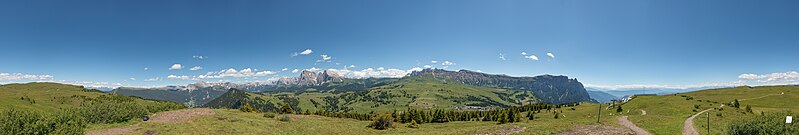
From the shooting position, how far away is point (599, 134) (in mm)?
49844

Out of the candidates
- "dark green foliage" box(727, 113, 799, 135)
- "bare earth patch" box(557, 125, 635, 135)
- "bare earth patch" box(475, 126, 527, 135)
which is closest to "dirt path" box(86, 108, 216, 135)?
"bare earth patch" box(475, 126, 527, 135)

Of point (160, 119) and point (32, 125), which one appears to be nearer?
point (32, 125)

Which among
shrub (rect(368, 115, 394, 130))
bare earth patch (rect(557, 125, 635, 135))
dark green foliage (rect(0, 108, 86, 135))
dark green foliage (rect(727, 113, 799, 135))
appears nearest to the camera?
dark green foliage (rect(0, 108, 86, 135))

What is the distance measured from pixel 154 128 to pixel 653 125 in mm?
84120

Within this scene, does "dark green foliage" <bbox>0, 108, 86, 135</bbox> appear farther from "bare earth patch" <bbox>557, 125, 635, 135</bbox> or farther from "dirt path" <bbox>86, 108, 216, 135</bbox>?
"bare earth patch" <bbox>557, 125, 635, 135</bbox>

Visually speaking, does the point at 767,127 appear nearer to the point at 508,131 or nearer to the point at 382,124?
the point at 508,131

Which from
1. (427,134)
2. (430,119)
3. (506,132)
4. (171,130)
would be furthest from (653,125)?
(430,119)

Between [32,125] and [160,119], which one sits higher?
[32,125]

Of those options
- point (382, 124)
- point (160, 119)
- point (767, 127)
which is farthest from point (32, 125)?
point (767, 127)

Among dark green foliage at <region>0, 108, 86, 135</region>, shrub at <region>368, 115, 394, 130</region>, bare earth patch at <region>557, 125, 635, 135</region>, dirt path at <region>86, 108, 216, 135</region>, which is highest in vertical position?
dark green foliage at <region>0, 108, 86, 135</region>

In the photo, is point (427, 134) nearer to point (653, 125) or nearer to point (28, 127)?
point (653, 125)

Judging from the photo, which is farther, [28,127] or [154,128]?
[154,128]

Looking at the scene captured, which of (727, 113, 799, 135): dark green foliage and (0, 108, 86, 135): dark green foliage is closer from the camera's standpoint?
(0, 108, 86, 135): dark green foliage

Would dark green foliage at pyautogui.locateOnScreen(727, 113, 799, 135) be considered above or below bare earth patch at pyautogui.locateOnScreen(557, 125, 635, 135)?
above
